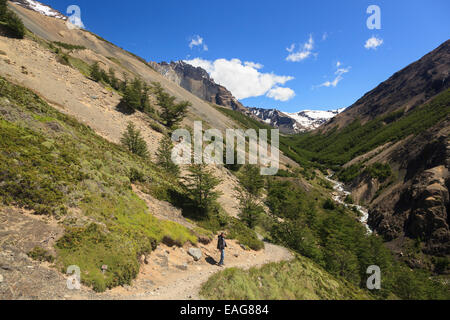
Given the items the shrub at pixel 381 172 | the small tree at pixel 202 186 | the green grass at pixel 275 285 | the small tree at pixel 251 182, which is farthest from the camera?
the shrub at pixel 381 172

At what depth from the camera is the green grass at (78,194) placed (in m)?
8.45

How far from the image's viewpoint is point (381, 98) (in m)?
199

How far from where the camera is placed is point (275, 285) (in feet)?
40.1

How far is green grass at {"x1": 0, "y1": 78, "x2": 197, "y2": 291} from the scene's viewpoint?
8.45 m

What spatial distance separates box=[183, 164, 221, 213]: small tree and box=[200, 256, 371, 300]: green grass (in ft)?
26.1

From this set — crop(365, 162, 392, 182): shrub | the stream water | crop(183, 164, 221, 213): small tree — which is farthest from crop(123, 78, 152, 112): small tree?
crop(365, 162, 392, 182): shrub

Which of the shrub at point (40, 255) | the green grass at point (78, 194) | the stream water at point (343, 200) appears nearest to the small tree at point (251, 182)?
the green grass at point (78, 194)

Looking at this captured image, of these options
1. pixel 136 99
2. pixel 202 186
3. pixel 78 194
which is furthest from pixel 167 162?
pixel 78 194

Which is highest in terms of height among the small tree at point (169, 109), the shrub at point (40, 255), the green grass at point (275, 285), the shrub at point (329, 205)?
the small tree at point (169, 109)

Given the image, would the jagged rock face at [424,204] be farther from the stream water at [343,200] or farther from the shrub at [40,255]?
the shrub at [40,255]

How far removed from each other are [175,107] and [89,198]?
99.1 feet

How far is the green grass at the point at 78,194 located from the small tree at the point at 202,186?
199 inches

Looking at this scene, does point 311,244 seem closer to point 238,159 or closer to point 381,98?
point 238,159
